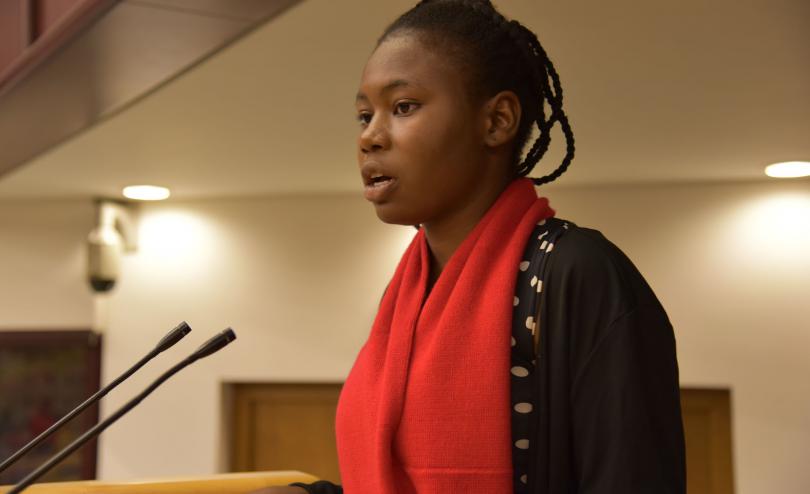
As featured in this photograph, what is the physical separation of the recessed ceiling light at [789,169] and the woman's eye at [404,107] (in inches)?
128

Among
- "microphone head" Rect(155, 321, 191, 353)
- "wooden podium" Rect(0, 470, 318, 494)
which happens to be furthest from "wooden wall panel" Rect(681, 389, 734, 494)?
"microphone head" Rect(155, 321, 191, 353)

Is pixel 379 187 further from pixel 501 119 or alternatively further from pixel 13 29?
pixel 13 29

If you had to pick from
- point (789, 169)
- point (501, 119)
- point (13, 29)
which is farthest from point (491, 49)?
point (789, 169)

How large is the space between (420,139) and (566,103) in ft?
6.76

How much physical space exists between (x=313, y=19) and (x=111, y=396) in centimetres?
313

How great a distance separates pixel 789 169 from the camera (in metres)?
3.96

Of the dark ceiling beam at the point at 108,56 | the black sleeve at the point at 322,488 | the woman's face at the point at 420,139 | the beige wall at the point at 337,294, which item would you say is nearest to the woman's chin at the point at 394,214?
the woman's face at the point at 420,139

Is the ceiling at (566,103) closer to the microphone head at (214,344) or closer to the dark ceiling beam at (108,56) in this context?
the dark ceiling beam at (108,56)

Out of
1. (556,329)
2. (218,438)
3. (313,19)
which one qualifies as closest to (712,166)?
(313,19)

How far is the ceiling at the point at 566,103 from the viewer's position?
7.09 ft

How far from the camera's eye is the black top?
2.56 feet

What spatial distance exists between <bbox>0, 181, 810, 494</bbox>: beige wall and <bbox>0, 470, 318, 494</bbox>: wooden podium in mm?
3264

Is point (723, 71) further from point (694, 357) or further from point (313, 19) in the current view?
point (694, 357)

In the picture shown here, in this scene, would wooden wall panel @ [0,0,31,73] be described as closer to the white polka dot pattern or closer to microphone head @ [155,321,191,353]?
microphone head @ [155,321,191,353]
